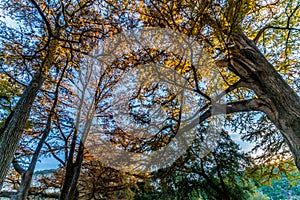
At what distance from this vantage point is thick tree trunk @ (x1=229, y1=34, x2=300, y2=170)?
6.77ft

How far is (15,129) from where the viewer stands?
2.70 metres

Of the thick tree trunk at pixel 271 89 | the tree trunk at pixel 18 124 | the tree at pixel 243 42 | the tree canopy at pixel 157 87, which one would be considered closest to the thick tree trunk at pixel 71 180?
the tree canopy at pixel 157 87

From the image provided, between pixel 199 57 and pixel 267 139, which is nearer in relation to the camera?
pixel 199 57

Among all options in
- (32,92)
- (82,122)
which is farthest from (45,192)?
(32,92)

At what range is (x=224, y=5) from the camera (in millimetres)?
1952

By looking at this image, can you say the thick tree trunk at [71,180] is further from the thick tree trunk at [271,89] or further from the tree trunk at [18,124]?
the thick tree trunk at [271,89]

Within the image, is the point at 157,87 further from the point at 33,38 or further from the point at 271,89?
the point at 33,38

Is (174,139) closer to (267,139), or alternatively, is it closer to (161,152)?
(161,152)

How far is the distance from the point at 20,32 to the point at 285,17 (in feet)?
14.1

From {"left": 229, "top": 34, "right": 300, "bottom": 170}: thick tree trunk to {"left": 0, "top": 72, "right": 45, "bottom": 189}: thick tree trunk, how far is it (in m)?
3.03

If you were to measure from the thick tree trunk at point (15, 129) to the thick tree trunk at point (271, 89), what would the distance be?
3.03 meters

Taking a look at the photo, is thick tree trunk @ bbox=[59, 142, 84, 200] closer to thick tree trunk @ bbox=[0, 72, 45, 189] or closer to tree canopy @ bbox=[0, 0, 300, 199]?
tree canopy @ bbox=[0, 0, 300, 199]

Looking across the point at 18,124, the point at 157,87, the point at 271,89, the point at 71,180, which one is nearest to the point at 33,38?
the point at 18,124

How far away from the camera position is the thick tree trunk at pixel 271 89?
206cm
